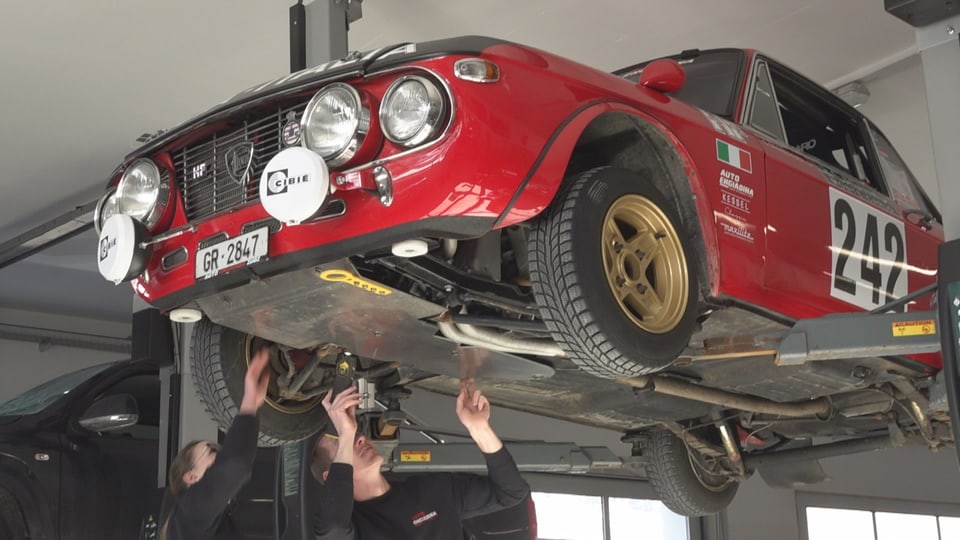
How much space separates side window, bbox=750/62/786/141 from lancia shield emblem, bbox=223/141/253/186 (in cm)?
198

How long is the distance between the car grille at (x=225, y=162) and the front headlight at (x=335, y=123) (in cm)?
14

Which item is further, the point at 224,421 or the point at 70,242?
the point at 70,242

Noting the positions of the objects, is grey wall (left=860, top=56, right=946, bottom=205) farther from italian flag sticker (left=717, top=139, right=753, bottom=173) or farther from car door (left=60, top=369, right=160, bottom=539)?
car door (left=60, top=369, right=160, bottom=539)

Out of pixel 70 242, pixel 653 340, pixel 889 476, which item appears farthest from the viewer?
pixel 889 476

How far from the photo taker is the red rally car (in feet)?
10.4

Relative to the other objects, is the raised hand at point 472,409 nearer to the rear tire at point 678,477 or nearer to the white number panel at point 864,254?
the white number panel at point 864,254

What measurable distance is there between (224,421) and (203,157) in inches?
42.9

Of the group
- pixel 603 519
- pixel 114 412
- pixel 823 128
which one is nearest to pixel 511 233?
pixel 823 128

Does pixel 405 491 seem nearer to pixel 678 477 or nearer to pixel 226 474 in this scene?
pixel 226 474

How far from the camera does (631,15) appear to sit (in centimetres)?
606

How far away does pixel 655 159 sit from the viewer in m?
3.81

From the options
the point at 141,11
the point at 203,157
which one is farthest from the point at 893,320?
the point at 141,11

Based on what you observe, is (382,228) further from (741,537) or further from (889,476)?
(889,476)

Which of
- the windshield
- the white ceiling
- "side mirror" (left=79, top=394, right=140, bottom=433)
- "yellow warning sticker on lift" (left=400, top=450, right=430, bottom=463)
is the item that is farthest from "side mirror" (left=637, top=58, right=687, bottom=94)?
"side mirror" (left=79, top=394, right=140, bottom=433)
